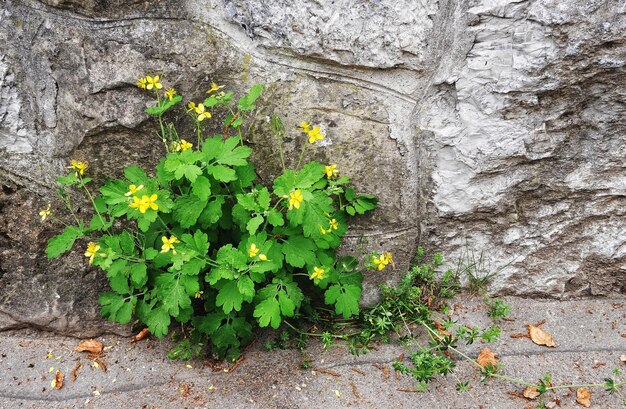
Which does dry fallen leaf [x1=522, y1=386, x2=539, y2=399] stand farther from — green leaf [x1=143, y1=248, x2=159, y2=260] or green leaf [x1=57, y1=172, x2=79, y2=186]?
green leaf [x1=57, y1=172, x2=79, y2=186]

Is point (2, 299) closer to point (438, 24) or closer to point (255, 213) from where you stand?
point (255, 213)

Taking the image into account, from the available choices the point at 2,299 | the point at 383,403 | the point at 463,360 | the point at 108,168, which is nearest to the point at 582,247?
the point at 463,360

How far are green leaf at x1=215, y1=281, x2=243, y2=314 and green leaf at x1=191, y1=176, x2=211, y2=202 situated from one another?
1.14ft

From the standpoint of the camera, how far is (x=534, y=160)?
2.25 meters

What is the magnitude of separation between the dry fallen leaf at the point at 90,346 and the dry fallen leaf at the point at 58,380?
15cm

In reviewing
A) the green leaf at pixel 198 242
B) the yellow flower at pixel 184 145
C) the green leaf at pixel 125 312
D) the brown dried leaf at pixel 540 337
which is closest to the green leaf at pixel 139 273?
the green leaf at pixel 125 312

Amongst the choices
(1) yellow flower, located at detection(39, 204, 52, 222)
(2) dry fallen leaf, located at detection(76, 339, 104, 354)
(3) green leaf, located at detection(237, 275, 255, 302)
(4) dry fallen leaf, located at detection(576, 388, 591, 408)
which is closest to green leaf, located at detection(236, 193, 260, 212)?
(3) green leaf, located at detection(237, 275, 255, 302)

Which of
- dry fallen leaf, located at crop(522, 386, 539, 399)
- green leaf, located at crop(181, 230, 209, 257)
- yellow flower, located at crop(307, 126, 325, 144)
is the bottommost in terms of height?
dry fallen leaf, located at crop(522, 386, 539, 399)

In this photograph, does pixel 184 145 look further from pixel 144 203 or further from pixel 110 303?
pixel 110 303

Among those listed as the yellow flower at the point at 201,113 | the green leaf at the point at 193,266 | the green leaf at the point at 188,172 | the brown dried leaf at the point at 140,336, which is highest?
the yellow flower at the point at 201,113

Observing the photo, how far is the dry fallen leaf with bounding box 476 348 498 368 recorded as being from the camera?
2221 mm

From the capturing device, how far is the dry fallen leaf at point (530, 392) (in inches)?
83.1

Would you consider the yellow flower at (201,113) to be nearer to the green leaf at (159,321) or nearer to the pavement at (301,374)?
the green leaf at (159,321)

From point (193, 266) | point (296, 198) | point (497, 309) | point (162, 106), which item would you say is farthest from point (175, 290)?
point (497, 309)
